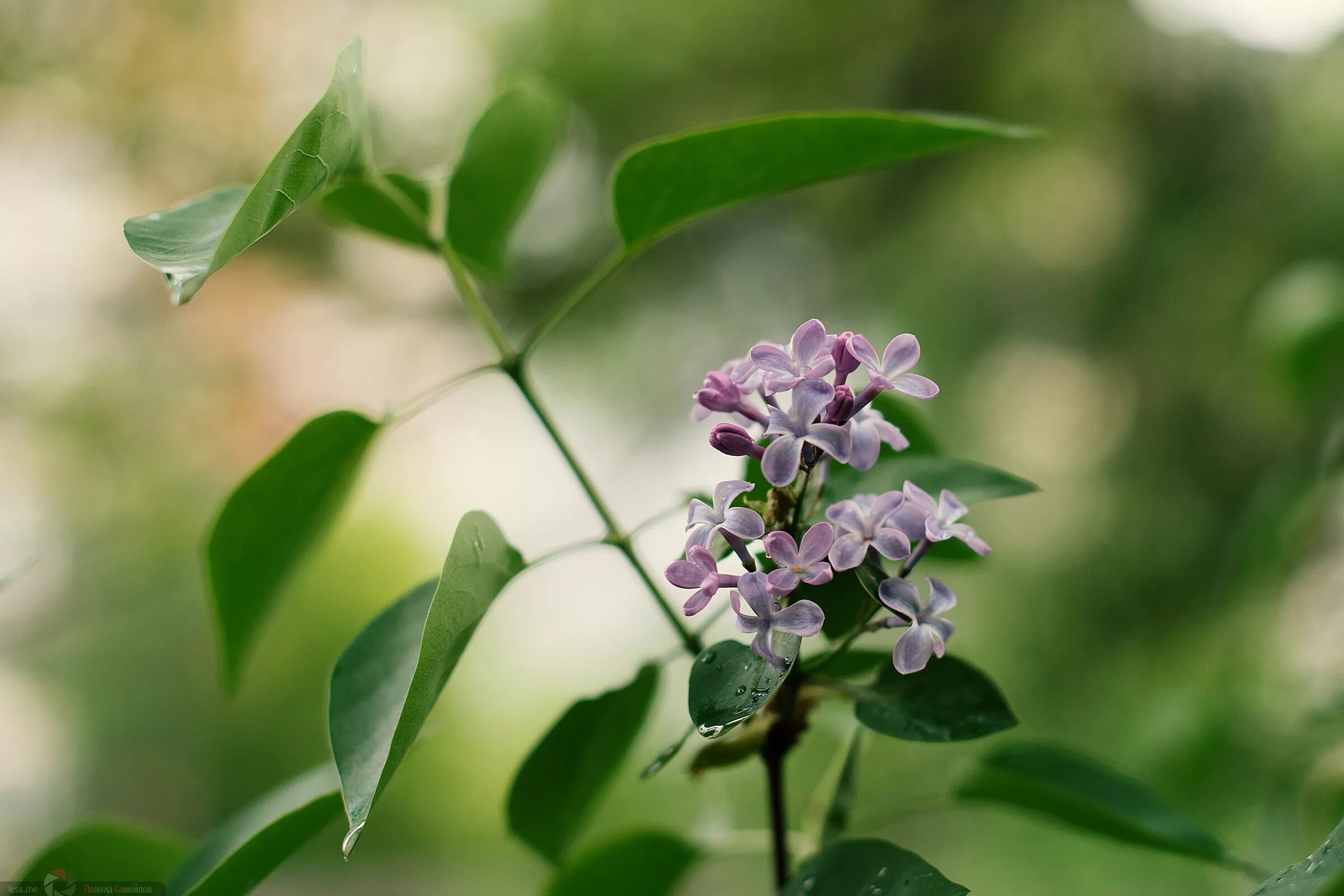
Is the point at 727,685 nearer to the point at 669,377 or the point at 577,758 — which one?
the point at 577,758

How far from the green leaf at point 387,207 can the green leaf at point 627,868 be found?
249 millimetres

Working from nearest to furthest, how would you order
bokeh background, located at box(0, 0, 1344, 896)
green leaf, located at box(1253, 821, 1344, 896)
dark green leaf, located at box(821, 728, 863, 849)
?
1. green leaf, located at box(1253, 821, 1344, 896)
2. dark green leaf, located at box(821, 728, 863, 849)
3. bokeh background, located at box(0, 0, 1344, 896)

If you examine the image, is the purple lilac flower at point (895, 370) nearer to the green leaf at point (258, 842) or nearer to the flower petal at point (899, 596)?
the flower petal at point (899, 596)

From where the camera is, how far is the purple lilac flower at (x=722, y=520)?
0.21 meters

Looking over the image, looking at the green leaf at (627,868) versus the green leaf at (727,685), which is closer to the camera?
the green leaf at (727,685)

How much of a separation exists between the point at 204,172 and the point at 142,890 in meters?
1.04

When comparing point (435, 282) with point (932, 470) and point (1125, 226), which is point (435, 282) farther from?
point (932, 470)

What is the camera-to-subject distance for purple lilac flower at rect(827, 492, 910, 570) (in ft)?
0.67

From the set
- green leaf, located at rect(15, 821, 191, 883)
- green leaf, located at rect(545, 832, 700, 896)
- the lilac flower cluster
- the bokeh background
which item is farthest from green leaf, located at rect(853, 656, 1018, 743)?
the bokeh background

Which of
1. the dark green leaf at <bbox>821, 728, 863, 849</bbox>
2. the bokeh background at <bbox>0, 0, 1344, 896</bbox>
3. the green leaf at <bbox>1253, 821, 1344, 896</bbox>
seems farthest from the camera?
the bokeh background at <bbox>0, 0, 1344, 896</bbox>

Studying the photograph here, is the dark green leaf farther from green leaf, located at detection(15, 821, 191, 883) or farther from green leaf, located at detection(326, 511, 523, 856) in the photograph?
green leaf, located at detection(15, 821, 191, 883)

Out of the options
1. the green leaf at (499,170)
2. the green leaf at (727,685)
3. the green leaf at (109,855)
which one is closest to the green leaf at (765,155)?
the green leaf at (499,170)

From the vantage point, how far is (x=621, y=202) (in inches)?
11.4

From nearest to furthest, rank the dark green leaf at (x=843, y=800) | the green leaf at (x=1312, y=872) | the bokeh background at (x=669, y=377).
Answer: the green leaf at (x=1312, y=872)
the dark green leaf at (x=843, y=800)
the bokeh background at (x=669, y=377)
